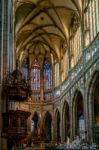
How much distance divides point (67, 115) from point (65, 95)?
3210mm

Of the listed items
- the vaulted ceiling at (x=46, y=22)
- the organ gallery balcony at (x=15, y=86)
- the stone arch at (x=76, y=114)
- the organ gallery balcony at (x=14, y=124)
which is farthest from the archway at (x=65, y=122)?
the organ gallery balcony at (x=14, y=124)

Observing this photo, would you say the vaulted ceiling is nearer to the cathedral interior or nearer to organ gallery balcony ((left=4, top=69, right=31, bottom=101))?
the cathedral interior

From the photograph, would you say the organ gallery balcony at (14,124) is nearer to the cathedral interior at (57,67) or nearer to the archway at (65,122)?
the cathedral interior at (57,67)

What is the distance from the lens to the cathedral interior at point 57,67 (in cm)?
Answer: 1992

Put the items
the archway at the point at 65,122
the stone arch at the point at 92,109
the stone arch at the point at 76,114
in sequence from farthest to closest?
the archway at the point at 65,122
the stone arch at the point at 76,114
the stone arch at the point at 92,109

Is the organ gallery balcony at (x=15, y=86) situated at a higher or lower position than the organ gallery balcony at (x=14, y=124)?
higher

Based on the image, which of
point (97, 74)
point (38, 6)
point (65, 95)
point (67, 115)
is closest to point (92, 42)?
point (97, 74)

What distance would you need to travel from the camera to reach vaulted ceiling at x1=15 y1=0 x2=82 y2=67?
119 ft

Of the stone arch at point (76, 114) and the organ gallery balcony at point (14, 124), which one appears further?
the stone arch at point (76, 114)

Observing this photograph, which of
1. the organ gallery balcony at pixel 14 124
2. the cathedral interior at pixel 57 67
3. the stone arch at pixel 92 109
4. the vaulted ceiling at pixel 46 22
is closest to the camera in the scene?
the organ gallery balcony at pixel 14 124

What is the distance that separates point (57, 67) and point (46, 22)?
30.8ft

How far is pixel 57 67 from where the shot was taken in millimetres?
49625

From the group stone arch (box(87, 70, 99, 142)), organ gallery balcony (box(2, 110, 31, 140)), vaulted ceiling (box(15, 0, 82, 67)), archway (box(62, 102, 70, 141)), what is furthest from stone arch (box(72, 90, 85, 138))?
organ gallery balcony (box(2, 110, 31, 140))

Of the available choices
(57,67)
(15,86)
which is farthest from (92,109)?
(57,67)
